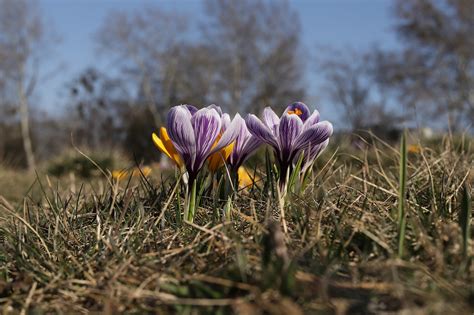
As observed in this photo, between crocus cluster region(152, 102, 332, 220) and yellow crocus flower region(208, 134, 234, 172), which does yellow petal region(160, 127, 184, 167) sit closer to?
crocus cluster region(152, 102, 332, 220)

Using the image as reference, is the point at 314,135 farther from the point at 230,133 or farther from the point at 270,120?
the point at 230,133

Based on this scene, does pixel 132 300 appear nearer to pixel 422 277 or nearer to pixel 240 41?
pixel 422 277

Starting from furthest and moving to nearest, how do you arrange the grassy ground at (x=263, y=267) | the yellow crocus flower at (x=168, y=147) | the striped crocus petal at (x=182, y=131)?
the yellow crocus flower at (x=168, y=147) < the striped crocus petal at (x=182, y=131) < the grassy ground at (x=263, y=267)

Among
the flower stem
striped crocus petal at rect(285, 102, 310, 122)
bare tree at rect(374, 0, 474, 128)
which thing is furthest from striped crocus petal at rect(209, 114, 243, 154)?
bare tree at rect(374, 0, 474, 128)

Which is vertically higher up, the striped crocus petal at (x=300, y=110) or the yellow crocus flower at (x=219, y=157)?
the striped crocus petal at (x=300, y=110)

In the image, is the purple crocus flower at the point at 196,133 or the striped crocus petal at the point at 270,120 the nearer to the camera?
the purple crocus flower at the point at 196,133

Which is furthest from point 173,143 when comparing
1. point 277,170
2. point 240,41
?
point 240,41

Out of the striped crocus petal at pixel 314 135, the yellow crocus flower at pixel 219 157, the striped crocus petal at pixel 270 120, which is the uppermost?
the striped crocus petal at pixel 270 120

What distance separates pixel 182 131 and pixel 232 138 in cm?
15

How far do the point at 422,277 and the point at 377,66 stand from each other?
Result: 3637 centimetres

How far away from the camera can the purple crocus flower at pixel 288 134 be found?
1.64m

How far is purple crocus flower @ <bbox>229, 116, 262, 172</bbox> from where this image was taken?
1.80 metres

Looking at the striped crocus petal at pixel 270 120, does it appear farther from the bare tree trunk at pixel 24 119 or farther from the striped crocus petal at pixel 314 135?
the bare tree trunk at pixel 24 119

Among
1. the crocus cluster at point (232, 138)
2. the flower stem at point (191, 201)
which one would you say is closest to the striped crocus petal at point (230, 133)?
the crocus cluster at point (232, 138)
